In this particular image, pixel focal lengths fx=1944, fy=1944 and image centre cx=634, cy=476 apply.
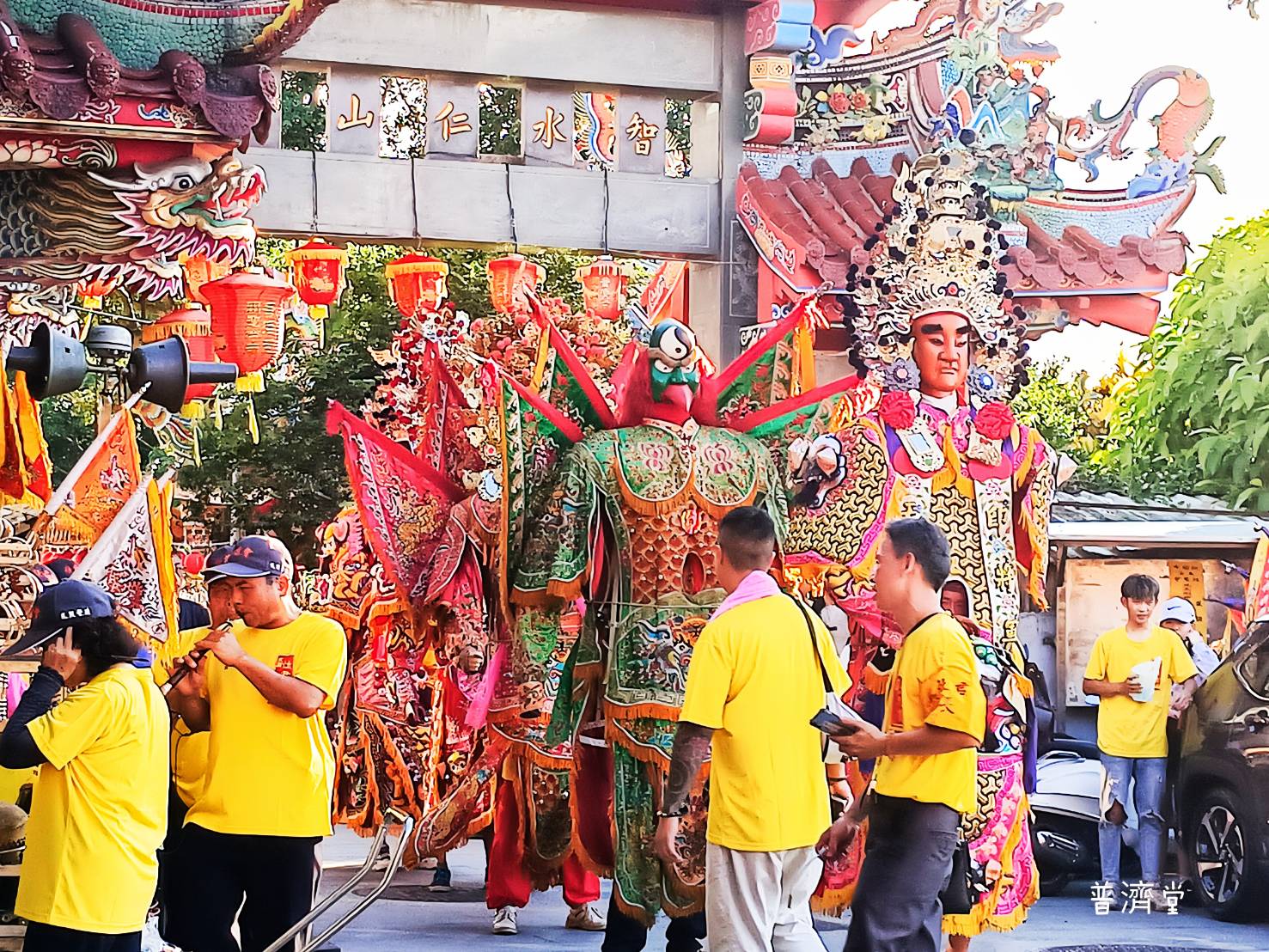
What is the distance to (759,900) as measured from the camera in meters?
5.27

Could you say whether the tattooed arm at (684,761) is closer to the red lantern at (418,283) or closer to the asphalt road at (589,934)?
the asphalt road at (589,934)

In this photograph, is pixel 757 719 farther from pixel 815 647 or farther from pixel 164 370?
pixel 164 370

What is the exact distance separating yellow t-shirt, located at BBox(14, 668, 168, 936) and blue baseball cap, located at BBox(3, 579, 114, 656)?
0.48ft

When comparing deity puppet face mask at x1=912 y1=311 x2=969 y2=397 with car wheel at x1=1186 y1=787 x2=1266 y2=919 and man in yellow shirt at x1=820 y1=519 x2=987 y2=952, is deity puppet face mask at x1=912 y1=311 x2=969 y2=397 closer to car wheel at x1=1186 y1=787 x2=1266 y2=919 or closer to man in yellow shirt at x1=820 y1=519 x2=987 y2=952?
man in yellow shirt at x1=820 y1=519 x2=987 y2=952

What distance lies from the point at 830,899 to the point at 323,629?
2440mm

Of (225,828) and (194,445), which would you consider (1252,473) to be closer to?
(194,445)

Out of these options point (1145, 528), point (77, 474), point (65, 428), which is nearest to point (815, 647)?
point (77, 474)

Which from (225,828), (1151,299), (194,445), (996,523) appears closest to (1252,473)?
(1151,299)

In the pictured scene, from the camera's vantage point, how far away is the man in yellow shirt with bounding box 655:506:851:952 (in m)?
5.23

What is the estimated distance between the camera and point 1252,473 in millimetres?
12000

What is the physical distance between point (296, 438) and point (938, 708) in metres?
14.3

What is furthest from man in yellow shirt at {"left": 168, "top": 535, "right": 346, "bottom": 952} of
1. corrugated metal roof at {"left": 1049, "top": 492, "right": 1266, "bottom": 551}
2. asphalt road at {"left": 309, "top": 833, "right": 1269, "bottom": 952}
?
corrugated metal roof at {"left": 1049, "top": 492, "right": 1266, "bottom": 551}

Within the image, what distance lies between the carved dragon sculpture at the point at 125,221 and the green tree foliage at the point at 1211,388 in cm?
681

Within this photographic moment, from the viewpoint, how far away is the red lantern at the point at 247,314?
805cm
